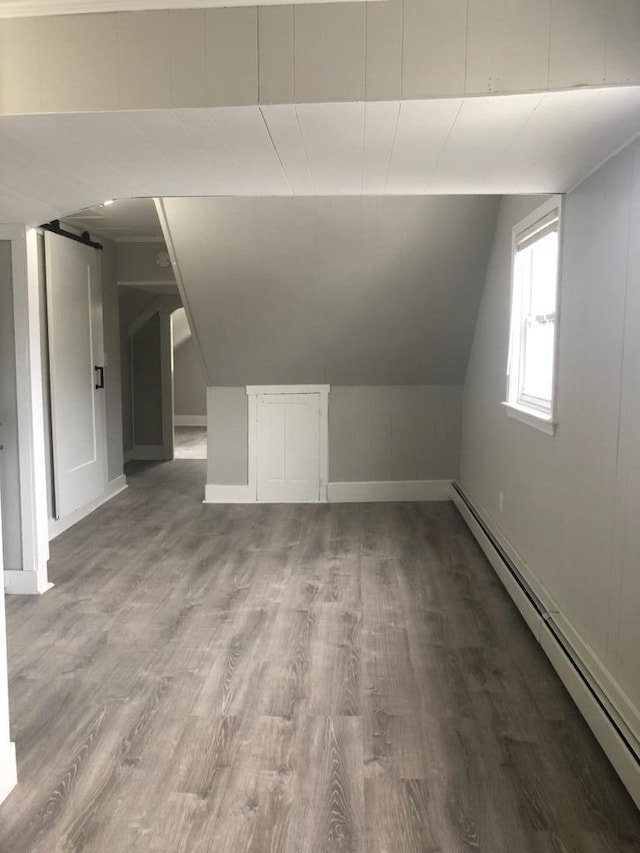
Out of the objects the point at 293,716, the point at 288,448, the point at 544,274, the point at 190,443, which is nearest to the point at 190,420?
the point at 190,443

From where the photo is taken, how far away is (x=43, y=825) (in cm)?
178

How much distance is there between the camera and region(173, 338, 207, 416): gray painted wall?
10.1 metres

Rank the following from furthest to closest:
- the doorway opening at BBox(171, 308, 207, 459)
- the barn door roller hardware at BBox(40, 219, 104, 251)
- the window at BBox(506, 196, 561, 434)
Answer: the doorway opening at BBox(171, 308, 207, 459)
the barn door roller hardware at BBox(40, 219, 104, 251)
the window at BBox(506, 196, 561, 434)

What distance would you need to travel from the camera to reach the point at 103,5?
68.4 inches

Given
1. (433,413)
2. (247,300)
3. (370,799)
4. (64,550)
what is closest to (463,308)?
(433,413)

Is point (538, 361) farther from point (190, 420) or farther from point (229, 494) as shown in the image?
point (190, 420)

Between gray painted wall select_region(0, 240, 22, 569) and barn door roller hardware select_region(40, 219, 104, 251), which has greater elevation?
barn door roller hardware select_region(40, 219, 104, 251)

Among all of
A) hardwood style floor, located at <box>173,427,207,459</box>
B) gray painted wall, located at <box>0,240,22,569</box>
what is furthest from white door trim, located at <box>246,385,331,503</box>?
hardwood style floor, located at <box>173,427,207,459</box>

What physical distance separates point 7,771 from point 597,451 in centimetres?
217

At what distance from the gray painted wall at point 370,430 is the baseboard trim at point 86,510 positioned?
34.5 inches

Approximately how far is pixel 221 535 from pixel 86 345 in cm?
178

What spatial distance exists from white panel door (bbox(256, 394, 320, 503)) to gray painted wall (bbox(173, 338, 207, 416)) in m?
4.99

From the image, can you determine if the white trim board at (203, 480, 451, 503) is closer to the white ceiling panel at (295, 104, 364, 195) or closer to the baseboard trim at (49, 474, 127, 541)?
the baseboard trim at (49, 474, 127, 541)

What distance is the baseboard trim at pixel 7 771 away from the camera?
187 centimetres
